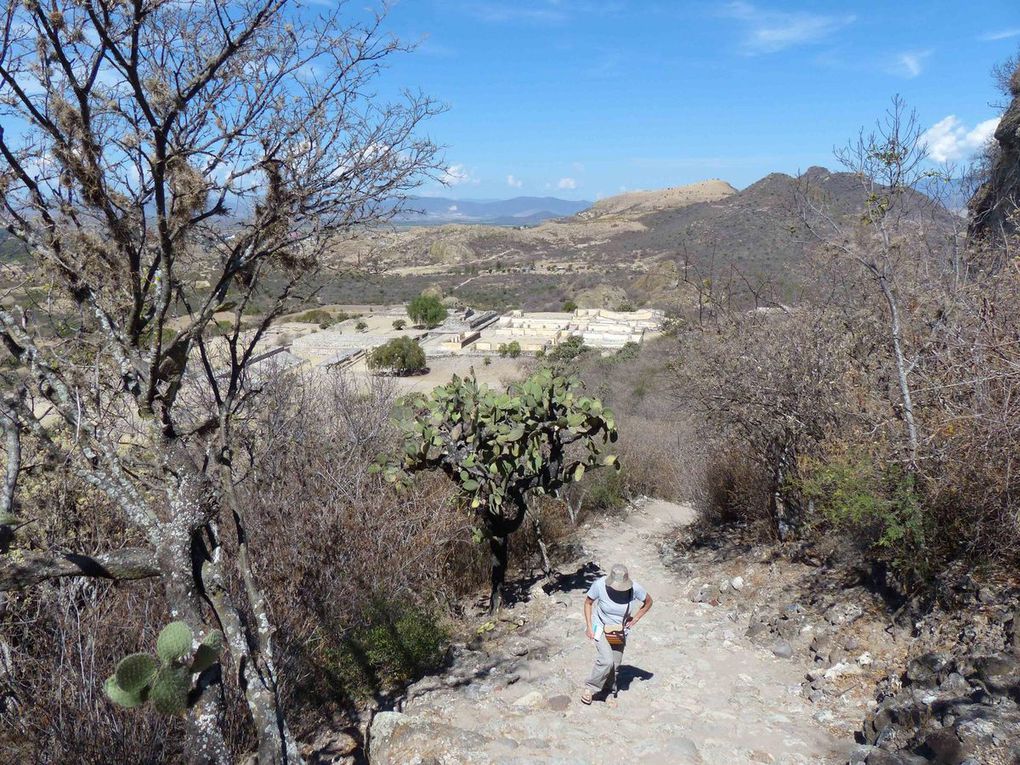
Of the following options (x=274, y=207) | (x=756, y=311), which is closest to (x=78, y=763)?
(x=274, y=207)

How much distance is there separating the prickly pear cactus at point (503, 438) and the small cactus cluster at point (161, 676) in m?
3.89

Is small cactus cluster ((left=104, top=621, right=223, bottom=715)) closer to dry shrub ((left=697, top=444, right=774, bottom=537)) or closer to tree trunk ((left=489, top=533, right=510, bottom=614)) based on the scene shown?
tree trunk ((left=489, top=533, right=510, bottom=614))

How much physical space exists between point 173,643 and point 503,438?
400 centimetres

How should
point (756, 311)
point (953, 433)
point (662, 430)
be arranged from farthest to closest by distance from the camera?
point (662, 430) → point (756, 311) → point (953, 433)

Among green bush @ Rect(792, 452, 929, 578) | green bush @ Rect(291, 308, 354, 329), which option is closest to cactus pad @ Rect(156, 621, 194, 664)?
green bush @ Rect(792, 452, 929, 578)

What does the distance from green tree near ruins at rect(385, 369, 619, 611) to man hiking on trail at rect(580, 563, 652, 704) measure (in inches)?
61.3

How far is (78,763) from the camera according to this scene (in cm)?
340

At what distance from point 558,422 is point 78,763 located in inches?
163

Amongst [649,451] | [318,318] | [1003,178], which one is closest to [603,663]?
[649,451]

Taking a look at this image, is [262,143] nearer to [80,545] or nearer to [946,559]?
[80,545]

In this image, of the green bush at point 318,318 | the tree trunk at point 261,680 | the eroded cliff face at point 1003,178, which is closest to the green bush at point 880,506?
the tree trunk at point 261,680

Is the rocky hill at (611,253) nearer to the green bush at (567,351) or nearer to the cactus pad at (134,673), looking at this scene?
the cactus pad at (134,673)

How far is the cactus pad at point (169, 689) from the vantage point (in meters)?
2.25

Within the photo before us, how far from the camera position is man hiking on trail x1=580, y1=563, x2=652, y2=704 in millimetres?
4703
